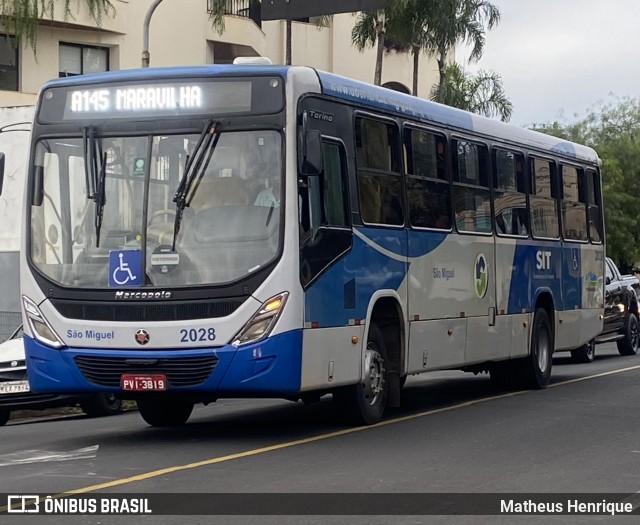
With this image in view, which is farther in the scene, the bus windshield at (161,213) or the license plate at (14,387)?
the license plate at (14,387)

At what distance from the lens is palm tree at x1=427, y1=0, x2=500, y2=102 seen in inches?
1439

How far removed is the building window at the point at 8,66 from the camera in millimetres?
33719

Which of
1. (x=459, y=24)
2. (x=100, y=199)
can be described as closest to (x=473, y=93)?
(x=459, y=24)

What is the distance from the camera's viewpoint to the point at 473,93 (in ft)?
153

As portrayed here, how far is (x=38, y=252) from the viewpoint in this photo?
1259 cm

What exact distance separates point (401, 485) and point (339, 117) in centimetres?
448

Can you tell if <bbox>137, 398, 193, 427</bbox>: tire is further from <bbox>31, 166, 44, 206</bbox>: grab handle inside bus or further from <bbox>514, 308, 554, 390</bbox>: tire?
<bbox>514, 308, 554, 390</bbox>: tire

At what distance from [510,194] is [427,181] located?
119 inches

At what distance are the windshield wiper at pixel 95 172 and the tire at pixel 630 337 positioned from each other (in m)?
17.3

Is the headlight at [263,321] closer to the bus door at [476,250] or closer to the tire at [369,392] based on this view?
Result: the tire at [369,392]

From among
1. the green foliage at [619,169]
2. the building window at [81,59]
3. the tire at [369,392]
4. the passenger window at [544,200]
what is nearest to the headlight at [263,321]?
the tire at [369,392]

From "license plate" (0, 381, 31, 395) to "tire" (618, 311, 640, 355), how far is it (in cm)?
1515
